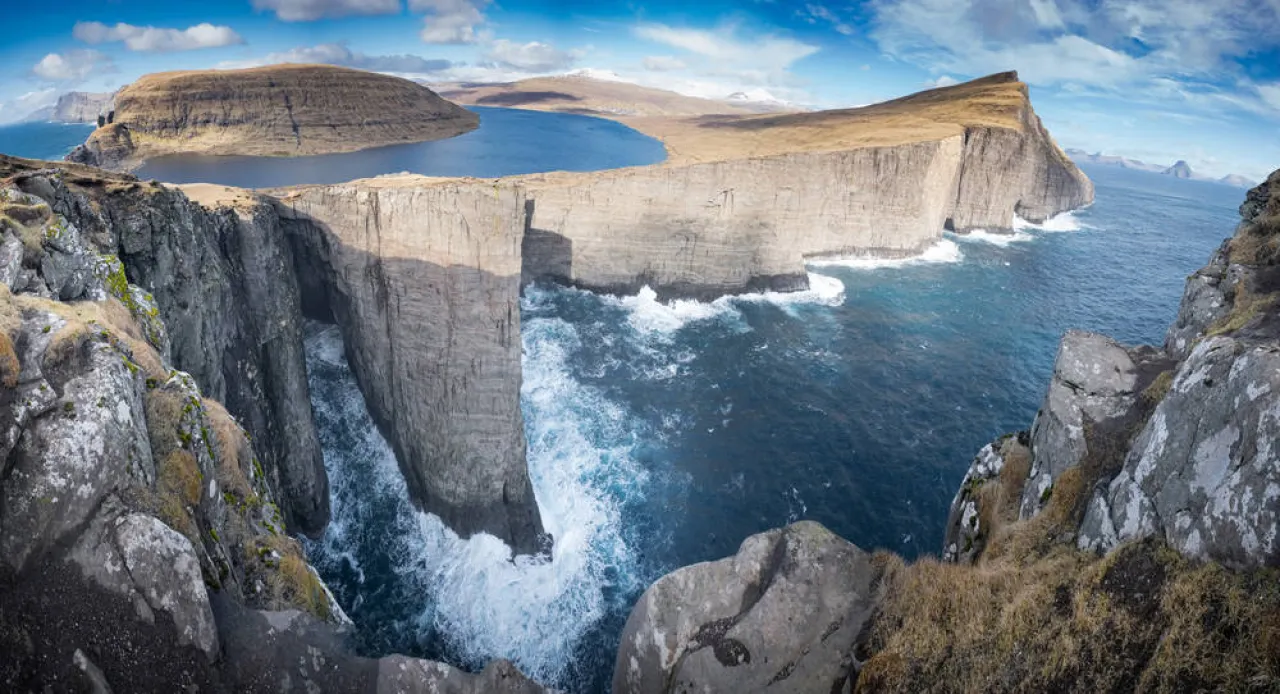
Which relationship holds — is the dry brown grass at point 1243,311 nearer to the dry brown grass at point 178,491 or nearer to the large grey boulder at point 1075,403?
the large grey boulder at point 1075,403

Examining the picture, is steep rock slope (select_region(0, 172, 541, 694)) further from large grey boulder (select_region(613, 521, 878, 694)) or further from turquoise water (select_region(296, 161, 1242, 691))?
turquoise water (select_region(296, 161, 1242, 691))

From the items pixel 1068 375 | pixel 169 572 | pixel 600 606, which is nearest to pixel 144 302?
pixel 169 572

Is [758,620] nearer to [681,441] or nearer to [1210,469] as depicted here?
[1210,469]

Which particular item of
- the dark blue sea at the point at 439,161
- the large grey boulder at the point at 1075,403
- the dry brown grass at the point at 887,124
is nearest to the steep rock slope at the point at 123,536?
the large grey boulder at the point at 1075,403

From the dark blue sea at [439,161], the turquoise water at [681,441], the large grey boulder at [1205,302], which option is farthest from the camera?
the dark blue sea at [439,161]

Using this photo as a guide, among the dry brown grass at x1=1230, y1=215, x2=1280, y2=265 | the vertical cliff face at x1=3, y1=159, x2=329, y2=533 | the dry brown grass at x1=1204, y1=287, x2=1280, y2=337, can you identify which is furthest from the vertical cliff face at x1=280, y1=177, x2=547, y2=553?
the dry brown grass at x1=1230, y1=215, x2=1280, y2=265
